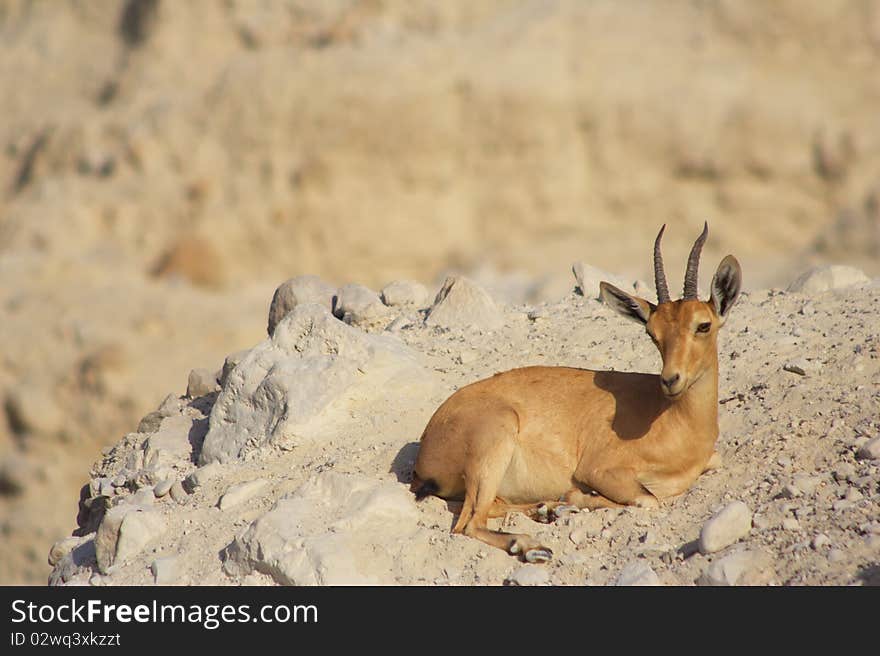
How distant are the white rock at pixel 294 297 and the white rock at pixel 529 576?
15.0ft

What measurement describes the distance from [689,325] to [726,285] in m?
0.42

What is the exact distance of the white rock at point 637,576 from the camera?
6.04 metres

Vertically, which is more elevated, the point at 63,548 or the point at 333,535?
the point at 63,548

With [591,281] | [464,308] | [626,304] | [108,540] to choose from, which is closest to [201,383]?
[464,308]

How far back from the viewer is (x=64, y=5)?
27.1 m

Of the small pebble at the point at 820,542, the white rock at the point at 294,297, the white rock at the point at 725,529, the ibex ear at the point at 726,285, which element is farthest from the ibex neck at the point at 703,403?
the white rock at the point at 294,297

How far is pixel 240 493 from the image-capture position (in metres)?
7.70

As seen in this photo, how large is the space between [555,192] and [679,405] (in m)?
17.0

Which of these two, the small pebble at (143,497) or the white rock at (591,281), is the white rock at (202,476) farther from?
the white rock at (591,281)

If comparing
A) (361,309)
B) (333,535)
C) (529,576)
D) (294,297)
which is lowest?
(529,576)

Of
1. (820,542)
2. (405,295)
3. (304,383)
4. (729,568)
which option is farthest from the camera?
(405,295)

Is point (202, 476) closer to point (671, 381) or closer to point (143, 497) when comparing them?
point (143, 497)

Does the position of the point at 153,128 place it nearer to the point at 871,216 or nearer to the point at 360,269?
the point at 360,269

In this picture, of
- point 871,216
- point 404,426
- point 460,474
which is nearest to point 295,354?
point 404,426
